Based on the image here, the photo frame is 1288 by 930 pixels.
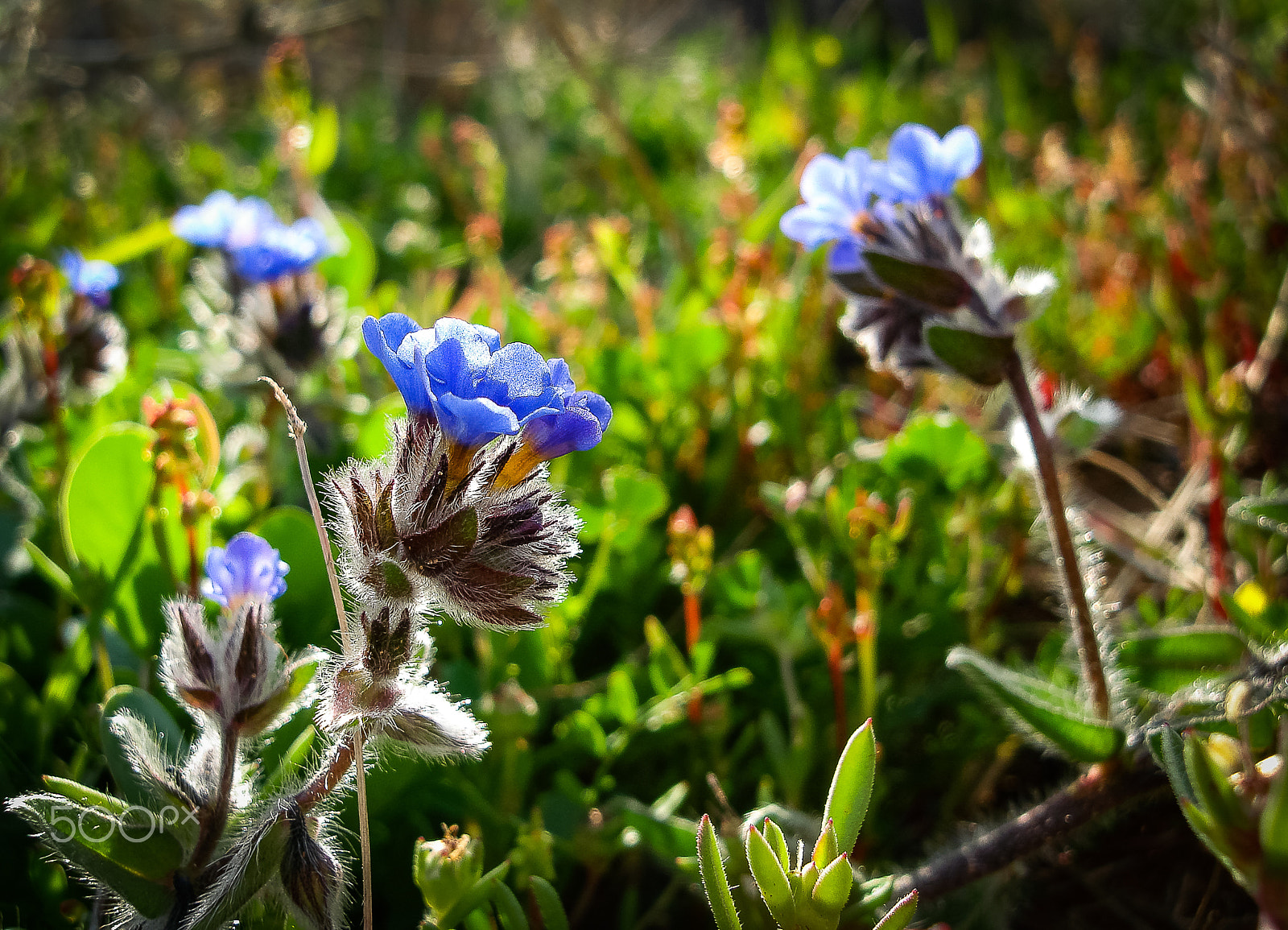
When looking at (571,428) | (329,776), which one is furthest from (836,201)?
(329,776)

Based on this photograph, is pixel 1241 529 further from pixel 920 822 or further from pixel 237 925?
pixel 237 925

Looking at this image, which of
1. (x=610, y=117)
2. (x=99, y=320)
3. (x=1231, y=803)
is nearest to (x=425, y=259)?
(x=610, y=117)

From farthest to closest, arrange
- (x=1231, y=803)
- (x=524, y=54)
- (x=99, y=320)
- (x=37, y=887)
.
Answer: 1. (x=524, y=54)
2. (x=99, y=320)
3. (x=37, y=887)
4. (x=1231, y=803)

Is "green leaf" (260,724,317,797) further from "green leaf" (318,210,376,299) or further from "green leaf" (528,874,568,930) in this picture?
"green leaf" (318,210,376,299)

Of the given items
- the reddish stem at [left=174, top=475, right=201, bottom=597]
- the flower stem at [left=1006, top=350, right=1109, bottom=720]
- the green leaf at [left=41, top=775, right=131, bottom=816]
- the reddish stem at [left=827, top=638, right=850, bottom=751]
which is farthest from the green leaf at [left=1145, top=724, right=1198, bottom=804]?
the reddish stem at [left=174, top=475, right=201, bottom=597]

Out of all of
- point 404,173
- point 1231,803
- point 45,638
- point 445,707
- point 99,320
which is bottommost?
point 1231,803

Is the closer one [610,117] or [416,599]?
[416,599]

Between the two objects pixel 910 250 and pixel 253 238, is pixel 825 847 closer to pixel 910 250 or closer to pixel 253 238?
pixel 910 250
